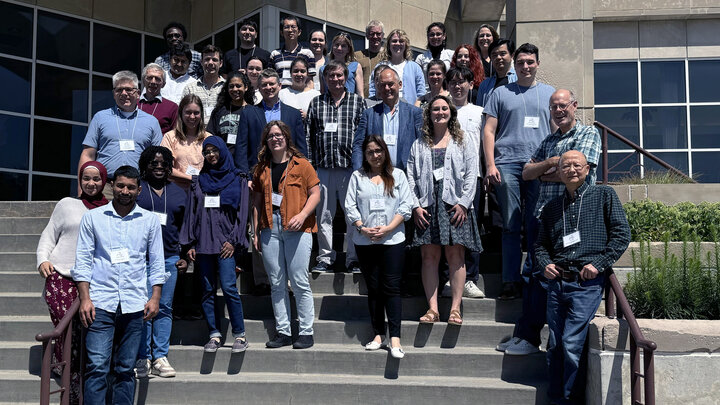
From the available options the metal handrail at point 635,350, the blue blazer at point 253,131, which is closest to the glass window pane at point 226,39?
the blue blazer at point 253,131

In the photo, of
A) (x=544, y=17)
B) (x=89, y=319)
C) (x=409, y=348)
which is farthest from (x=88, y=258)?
(x=544, y=17)

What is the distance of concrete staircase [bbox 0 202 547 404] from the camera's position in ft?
20.9

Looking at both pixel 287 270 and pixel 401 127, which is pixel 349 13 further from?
pixel 287 270

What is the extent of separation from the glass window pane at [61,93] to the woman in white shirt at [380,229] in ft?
31.4

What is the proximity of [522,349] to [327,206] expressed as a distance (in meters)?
2.49

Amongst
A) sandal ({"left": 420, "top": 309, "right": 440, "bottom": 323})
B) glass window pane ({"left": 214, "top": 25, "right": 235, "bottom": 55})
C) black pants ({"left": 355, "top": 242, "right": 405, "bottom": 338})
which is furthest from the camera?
glass window pane ({"left": 214, "top": 25, "right": 235, "bottom": 55})

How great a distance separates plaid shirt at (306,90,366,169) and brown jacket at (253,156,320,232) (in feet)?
2.21

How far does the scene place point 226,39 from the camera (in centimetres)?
1491

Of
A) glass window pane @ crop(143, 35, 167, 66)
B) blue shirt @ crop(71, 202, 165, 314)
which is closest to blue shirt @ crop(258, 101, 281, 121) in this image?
blue shirt @ crop(71, 202, 165, 314)

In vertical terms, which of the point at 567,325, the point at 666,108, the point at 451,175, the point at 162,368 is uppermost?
the point at 666,108

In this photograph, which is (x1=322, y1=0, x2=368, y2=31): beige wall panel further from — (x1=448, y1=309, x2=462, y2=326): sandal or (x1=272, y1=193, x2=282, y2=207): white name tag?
(x1=448, y1=309, x2=462, y2=326): sandal

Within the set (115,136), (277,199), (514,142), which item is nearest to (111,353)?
(277,199)

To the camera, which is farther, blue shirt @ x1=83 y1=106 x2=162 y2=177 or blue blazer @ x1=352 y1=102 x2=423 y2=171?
blue blazer @ x1=352 y1=102 x2=423 y2=171

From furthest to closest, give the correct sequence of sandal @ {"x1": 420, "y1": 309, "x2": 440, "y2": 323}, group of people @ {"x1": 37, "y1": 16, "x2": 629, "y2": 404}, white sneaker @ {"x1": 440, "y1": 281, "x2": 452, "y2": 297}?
white sneaker @ {"x1": 440, "y1": 281, "x2": 452, "y2": 297}, sandal @ {"x1": 420, "y1": 309, "x2": 440, "y2": 323}, group of people @ {"x1": 37, "y1": 16, "x2": 629, "y2": 404}
